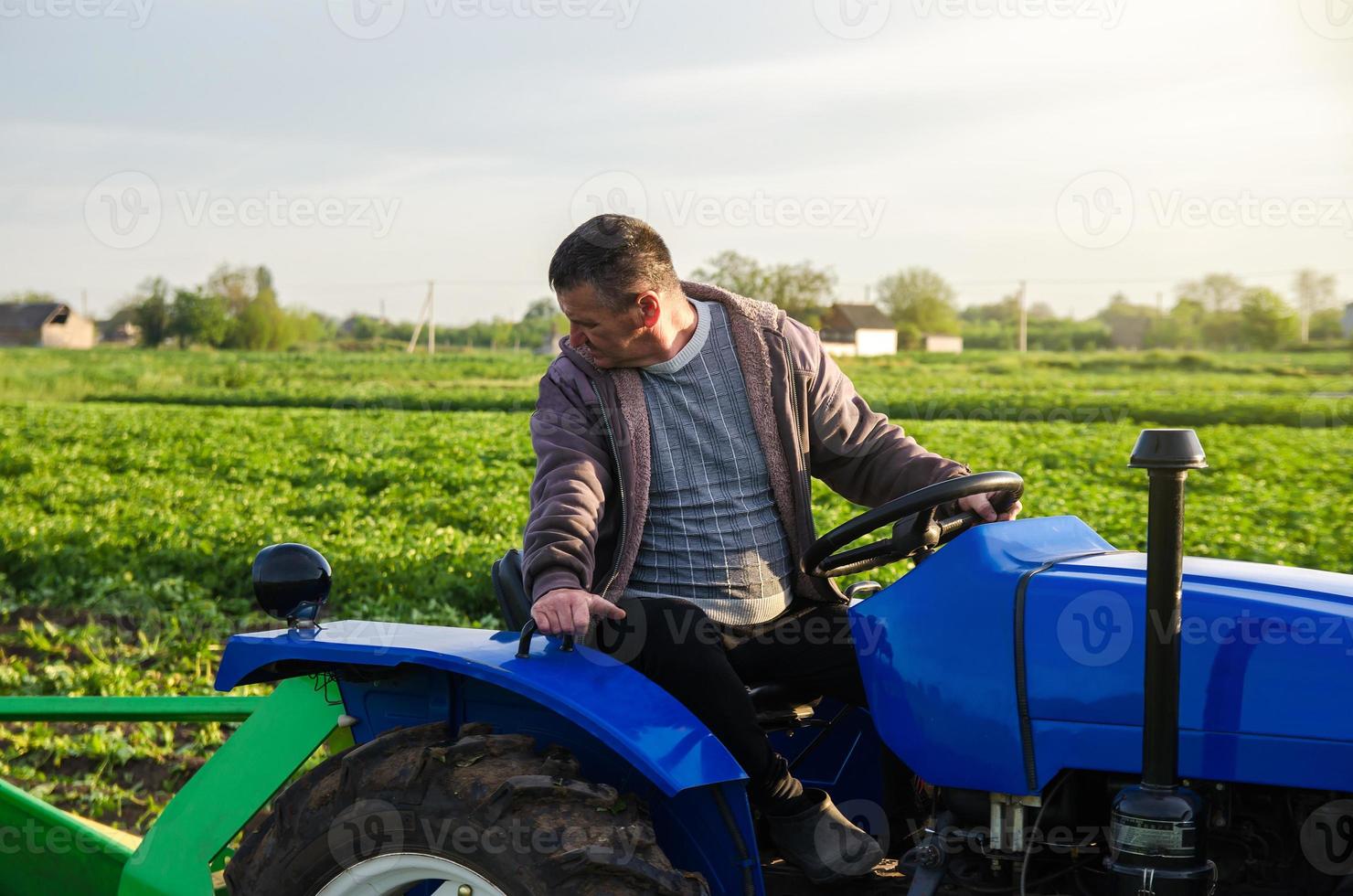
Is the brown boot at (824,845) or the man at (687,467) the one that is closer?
the brown boot at (824,845)

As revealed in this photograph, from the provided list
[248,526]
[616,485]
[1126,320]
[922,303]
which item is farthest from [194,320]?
[616,485]

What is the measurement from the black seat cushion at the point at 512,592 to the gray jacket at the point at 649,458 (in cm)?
9

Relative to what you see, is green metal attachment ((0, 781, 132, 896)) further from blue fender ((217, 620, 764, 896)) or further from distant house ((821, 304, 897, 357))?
distant house ((821, 304, 897, 357))

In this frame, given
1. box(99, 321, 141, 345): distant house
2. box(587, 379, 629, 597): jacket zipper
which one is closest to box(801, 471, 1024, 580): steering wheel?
box(587, 379, 629, 597): jacket zipper

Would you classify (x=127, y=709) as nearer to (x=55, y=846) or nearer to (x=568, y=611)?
(x=55, y=846)

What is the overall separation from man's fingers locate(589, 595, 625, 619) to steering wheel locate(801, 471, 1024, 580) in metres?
0.40

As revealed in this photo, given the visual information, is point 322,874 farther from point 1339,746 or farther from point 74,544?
point 74,544

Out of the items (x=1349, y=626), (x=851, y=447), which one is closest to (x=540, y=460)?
(x=851, y=447)

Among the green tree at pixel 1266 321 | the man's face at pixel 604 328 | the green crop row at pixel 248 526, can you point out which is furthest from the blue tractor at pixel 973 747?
the green tree at pixel 1266 321

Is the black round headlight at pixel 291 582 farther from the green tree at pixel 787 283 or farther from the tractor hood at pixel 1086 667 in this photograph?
the green tree at pixel 787 283

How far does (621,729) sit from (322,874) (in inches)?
22.6

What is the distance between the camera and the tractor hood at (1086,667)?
180 centimetres

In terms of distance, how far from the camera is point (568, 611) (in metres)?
2.18

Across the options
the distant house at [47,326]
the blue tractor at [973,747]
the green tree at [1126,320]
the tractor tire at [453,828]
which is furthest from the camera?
the distant house at [47,326]
